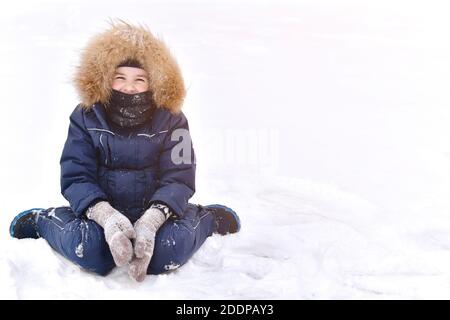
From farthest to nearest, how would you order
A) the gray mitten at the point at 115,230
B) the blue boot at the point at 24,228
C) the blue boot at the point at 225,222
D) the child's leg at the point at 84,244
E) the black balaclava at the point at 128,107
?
the blue boot at the point at 225,222, the blue boot at the point at 24,228, the black balaclava at the point at 128,107, the child's leg at the point at 84,244, the gray mitten at the point at 115,230

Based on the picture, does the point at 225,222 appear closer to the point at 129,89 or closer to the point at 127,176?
the point at 127,176

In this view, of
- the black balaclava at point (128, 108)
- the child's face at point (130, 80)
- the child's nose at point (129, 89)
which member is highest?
the child's face at point (130, 80)

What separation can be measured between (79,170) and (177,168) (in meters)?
0.45

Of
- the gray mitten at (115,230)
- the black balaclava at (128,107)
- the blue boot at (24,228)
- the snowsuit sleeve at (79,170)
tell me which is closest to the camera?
the gray mitten at (115,230)

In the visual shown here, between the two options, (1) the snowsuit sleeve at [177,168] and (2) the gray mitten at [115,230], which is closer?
(2) the gray mitten at [115,230]

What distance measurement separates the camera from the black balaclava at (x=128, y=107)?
2523mm

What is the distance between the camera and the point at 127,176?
8.43ft

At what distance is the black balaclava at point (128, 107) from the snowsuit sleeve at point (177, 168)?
6.1 inches

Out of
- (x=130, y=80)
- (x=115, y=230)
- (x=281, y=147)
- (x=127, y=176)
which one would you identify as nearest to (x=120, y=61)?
(x=130, y=80)

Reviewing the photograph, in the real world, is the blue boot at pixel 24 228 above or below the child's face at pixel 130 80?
below

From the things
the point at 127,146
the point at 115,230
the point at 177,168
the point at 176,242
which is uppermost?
the point at 127,146

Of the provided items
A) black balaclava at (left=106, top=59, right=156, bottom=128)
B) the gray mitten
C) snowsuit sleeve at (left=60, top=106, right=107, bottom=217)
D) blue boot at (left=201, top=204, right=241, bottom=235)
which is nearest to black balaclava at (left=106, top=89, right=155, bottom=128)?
black balaclava at (left=106, top=59, right=156, bottom=128)

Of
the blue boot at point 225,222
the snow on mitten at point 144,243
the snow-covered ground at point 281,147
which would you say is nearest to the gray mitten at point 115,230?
the snow on mitten at point 144,243

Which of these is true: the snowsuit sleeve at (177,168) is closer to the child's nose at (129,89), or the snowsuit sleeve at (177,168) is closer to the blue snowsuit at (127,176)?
the blue snowsuit at (127,176)
